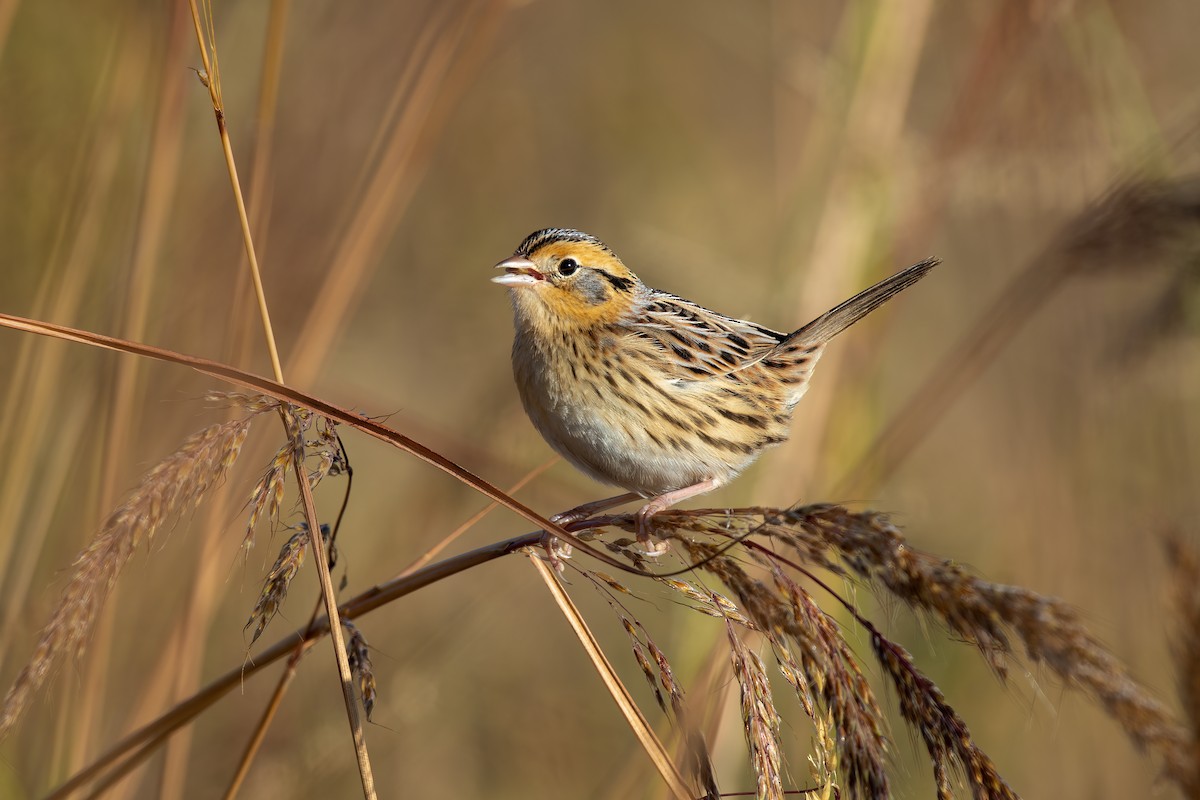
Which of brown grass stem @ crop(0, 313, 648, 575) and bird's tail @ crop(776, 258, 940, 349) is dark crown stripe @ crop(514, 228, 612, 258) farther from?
brown grass stem @ crop(0, 313, 648, 575)

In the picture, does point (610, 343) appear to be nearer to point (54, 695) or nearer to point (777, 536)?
point (777, 536)

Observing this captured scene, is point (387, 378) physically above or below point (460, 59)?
above

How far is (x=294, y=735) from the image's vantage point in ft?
11.0

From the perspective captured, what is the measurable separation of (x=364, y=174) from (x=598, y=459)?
3.15 ft

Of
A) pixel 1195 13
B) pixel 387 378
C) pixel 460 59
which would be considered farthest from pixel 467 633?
pixel 1195 13

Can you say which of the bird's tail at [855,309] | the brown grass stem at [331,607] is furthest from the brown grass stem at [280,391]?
the bird's tail at [855,309]

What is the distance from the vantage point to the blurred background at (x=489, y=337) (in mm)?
2549

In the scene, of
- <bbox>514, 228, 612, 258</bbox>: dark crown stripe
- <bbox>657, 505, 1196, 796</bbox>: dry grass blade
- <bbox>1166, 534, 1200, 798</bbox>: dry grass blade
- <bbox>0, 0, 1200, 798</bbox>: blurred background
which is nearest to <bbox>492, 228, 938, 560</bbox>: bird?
<bbox>514, 228, 612, 258</bbox>: dark crown stripe

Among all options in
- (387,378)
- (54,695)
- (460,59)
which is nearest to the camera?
(54,695)

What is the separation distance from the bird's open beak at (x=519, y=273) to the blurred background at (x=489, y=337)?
1.19 feet

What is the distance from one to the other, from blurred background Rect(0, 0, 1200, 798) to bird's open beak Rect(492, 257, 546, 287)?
1.19ft

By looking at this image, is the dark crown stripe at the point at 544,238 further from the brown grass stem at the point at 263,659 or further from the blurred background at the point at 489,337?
the brown grass stem at the point at 263,659

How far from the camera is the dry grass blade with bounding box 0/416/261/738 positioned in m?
1.55

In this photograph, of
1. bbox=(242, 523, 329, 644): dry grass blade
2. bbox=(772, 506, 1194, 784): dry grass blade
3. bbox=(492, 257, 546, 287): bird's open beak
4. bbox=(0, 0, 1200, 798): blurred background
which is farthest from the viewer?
bbox=(492, 257, 546, 287): bird's open beak
